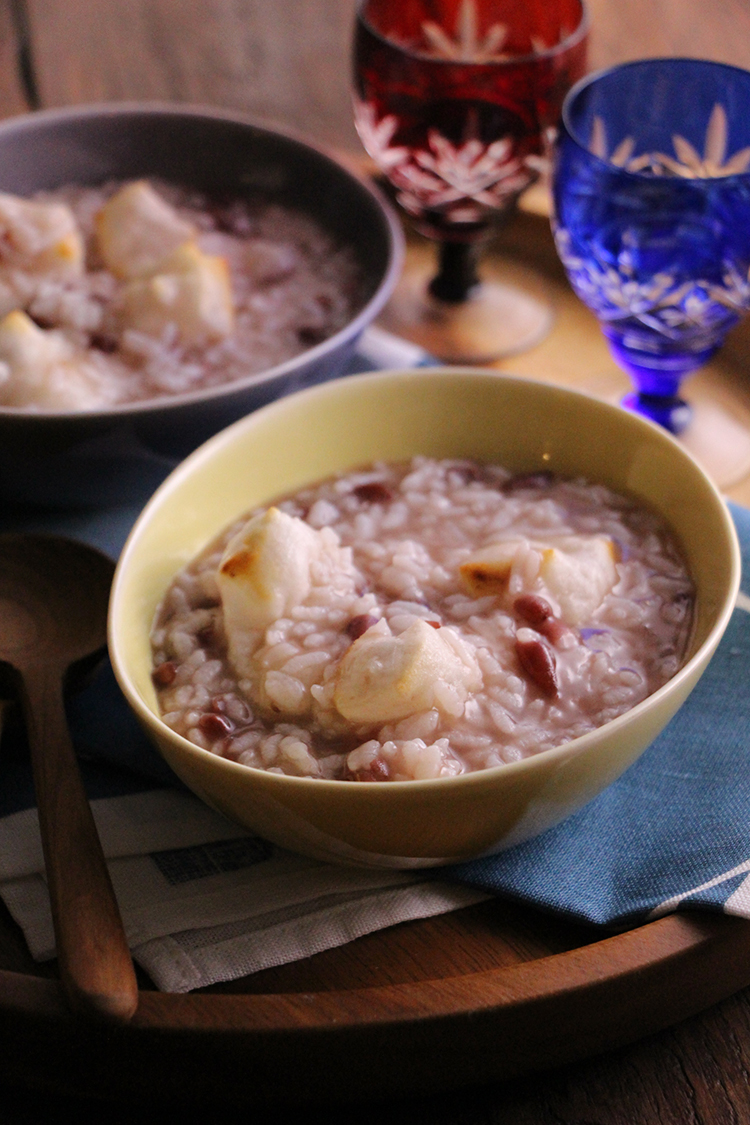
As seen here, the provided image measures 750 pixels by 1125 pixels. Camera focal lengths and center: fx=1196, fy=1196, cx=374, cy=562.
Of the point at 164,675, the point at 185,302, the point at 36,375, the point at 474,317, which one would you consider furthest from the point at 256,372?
the point at 164,675

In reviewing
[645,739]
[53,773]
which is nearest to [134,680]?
[53,773]

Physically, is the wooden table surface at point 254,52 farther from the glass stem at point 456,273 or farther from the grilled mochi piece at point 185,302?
the grilled mochi piece at point 185,302

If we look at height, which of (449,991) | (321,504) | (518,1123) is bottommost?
(518,1123)

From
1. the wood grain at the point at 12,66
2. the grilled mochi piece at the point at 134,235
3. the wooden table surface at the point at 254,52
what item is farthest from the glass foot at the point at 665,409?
the wood grain at the point at 12,66

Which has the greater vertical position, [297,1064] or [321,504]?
[321,504]

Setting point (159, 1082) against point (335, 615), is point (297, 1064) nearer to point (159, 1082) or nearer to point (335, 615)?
point (159, 1082)

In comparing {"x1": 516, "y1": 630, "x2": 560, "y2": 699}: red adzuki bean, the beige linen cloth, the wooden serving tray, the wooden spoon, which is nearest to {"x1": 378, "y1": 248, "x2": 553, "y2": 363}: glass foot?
the wooden spoon

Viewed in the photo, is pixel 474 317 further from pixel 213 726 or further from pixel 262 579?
pixel 213 726
